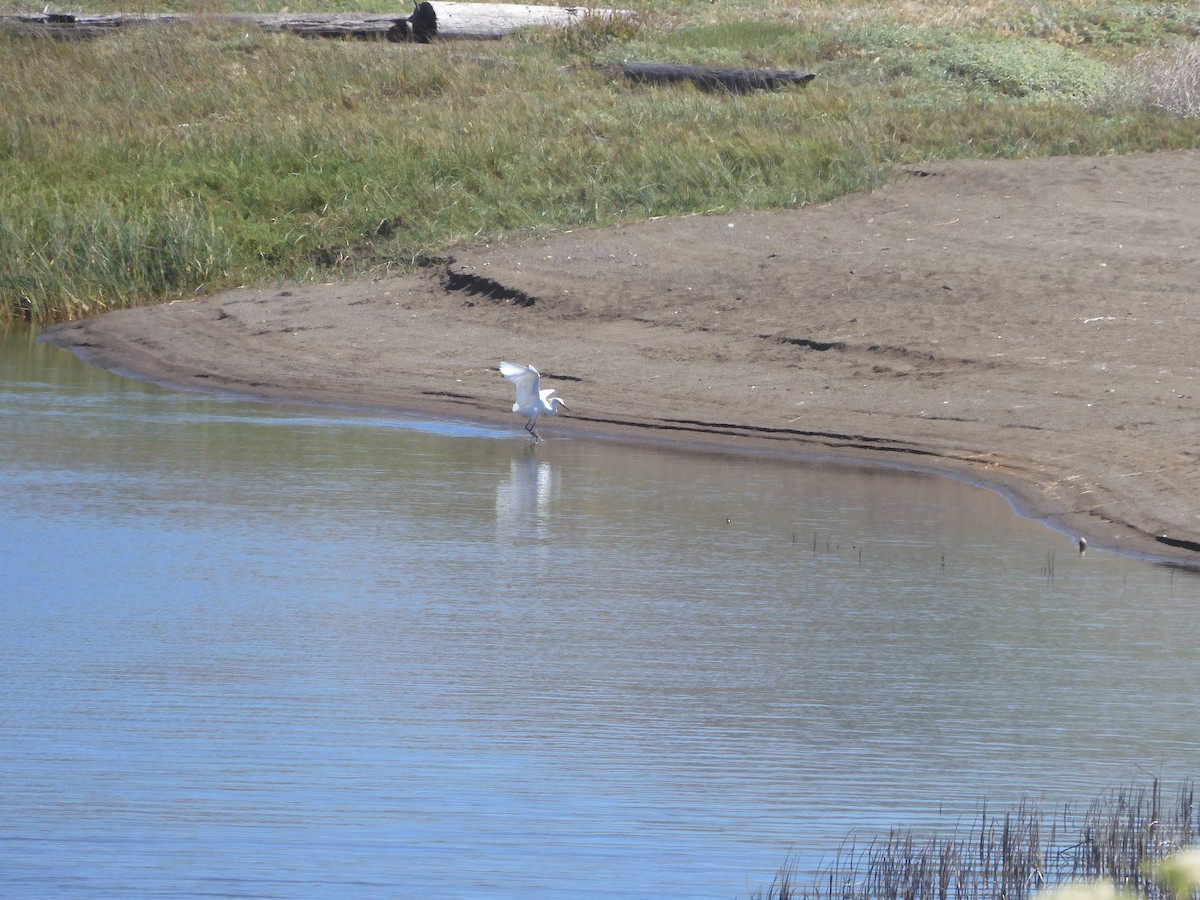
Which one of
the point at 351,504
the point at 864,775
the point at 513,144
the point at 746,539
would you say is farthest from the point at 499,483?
the point at 513,144

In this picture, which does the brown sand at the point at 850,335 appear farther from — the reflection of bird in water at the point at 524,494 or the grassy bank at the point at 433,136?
the reflection of bird in water at the point at 524,494

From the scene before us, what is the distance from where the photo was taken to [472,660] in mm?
6539

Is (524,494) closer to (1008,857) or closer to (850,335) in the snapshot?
(850,335)

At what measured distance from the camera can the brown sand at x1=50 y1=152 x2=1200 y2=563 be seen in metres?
10.1

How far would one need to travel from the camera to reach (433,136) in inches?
738

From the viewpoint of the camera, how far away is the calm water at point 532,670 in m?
4.94

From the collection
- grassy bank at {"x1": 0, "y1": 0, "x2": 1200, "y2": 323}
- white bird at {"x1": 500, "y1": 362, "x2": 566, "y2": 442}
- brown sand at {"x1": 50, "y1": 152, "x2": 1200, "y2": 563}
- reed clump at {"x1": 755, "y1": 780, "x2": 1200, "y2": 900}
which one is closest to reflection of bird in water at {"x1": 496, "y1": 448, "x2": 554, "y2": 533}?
white bird at {"x1": 500, "y1": 362, "x2": 566, "y2": 442}

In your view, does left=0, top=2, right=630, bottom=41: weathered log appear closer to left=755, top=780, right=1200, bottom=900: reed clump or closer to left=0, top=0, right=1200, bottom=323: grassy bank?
left=0, top=0, right=1200, bottom=323: grassy bank

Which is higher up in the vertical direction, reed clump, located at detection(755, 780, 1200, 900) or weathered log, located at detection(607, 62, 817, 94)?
weathered log, located at detection(607, 62, 817, 94)

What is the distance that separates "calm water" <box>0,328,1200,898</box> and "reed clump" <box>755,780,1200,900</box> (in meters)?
0.21

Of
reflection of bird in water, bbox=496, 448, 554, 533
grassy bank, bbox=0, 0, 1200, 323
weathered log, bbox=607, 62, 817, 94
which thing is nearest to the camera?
reflection of bird in water, bbox=496, 448, 554, 533

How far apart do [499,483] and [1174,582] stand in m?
3.60

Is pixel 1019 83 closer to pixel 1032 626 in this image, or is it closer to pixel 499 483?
pixel 499 483

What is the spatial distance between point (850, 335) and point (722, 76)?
9.89 meters
